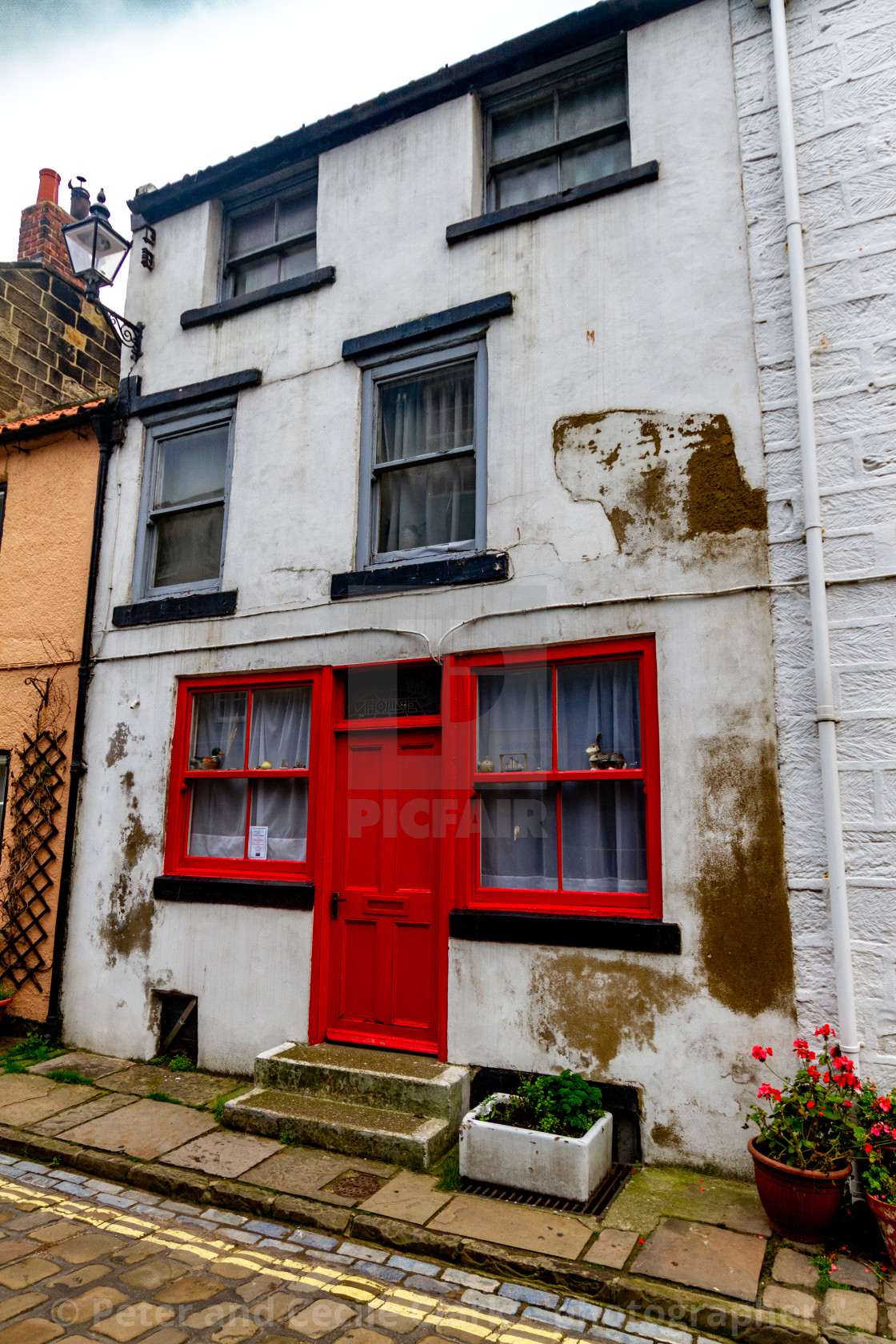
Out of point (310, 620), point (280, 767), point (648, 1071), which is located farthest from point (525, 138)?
point (648, 1071)

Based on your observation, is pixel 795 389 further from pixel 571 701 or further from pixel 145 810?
pixel 145 810

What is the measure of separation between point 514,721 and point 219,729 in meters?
3.03

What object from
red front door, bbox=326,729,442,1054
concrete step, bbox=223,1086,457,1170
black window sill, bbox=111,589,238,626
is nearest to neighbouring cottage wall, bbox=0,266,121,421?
black window sill, bbox=111,589,238,626

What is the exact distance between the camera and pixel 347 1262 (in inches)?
172

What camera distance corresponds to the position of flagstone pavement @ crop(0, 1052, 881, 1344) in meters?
3.78

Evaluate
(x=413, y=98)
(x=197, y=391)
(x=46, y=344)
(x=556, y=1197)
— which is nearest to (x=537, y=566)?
(x=556, y=1197)

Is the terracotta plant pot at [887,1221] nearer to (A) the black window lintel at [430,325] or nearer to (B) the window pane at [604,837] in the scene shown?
(B) the window pane at [604,837]

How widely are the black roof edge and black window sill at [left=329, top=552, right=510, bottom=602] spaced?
4251 millimetres

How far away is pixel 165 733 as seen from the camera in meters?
7.84

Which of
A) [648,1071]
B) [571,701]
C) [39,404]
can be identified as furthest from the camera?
[39,404]

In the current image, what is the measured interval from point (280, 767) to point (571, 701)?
9.19 feet

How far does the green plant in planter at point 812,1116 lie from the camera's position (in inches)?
173

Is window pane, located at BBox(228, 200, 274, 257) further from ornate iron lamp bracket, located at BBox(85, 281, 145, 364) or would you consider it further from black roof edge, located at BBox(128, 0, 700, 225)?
ornate iron lamp bracket, located at BBox(85, 281, 145, 364)

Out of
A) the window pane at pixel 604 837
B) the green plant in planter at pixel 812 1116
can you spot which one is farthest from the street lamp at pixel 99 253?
the green plant in planter at pixel 812 1116
